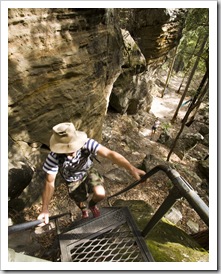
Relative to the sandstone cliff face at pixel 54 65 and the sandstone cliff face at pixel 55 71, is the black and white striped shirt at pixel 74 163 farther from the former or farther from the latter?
the sandstone cliff face at pixel 54 65

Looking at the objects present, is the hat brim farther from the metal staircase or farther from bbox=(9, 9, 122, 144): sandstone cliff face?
bbox=(9, 9, 122, 144): sandstone cliff face

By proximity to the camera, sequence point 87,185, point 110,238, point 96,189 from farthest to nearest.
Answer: point 87,185 → point 96,189 → point 110,238

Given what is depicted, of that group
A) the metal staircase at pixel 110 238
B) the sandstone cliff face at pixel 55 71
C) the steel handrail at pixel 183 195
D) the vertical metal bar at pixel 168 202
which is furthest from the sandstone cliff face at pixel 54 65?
the vertical metal bar at pixel 168 202

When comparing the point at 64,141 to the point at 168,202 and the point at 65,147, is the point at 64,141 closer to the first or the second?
the point at 65,147

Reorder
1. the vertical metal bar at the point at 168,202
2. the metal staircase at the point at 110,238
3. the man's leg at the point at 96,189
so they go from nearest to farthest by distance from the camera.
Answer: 1. the vertical metal bar at the point at 168,202
2. the metal staircase at the point at 110,238
3. the man's leg at the point at 96,189

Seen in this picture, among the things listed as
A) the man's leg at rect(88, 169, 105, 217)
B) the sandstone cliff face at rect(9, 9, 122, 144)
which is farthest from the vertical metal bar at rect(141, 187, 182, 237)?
the sandstone cliff face at rect(9, 9, 122, 144)

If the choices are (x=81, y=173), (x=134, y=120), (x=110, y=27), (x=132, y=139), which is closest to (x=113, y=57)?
(x=110, y=27)

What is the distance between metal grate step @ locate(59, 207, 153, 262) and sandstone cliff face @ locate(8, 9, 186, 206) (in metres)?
2.24

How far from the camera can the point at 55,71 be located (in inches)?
207

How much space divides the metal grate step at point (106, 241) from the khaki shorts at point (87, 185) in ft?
2.00

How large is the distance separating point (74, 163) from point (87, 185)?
720mm

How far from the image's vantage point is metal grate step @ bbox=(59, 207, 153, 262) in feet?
10.5

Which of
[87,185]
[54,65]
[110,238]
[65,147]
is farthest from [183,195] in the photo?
[54,65]

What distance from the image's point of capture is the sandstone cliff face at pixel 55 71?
4.48 meters
